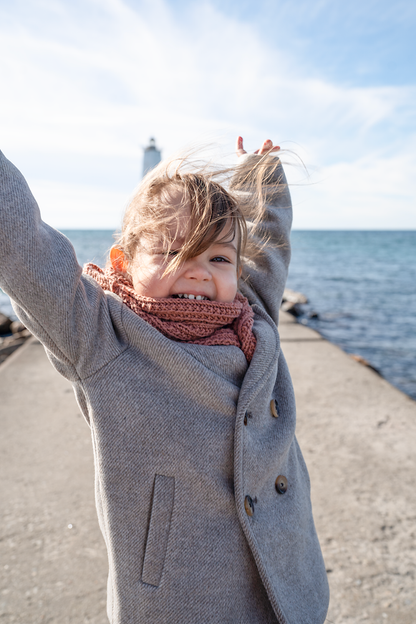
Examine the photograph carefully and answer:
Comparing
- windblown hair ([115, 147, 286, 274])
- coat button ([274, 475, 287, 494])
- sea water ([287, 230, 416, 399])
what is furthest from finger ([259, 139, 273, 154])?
coat button ([274, 475, 287, 494])

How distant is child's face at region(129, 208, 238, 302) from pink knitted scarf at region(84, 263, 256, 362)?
Answer: 36 mm

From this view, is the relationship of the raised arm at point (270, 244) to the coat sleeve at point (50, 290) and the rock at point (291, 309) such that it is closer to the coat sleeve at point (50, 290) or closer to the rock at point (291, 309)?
the coat sleeve at point (50, 290)

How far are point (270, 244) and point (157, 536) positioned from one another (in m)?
1.09

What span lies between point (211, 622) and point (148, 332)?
789 millimetres

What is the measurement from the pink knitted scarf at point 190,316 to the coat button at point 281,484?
1.23 ft

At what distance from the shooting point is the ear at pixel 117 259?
1371mm

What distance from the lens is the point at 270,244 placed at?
1729mm

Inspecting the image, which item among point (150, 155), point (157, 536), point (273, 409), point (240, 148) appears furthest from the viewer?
point (150, 155)

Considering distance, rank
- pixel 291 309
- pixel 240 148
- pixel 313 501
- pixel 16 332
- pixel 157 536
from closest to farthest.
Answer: pixel 157 536 < pixel 240 148 < pixel 313 501 < pixel 16 332 < pixel 291 309

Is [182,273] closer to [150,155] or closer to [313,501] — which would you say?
[313,501]

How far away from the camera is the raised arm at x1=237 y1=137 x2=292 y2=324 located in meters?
1.67

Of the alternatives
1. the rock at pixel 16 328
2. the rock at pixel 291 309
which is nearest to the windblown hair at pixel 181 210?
the rock at pixel 16 328

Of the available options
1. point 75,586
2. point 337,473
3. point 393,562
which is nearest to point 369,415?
point 337,473

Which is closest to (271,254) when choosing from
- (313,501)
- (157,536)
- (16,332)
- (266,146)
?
(266,146)
